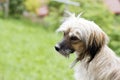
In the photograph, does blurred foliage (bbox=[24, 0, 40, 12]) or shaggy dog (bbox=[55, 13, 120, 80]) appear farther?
blurred foliage (bbox=[24, 0, 40, 12])

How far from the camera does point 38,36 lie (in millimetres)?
14039

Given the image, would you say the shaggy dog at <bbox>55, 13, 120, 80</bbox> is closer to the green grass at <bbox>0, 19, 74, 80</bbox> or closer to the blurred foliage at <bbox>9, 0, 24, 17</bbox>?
the green grass at <bbox>0, 19, 74, 80</bbox>

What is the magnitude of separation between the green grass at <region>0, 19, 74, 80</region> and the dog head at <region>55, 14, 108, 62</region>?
323cm

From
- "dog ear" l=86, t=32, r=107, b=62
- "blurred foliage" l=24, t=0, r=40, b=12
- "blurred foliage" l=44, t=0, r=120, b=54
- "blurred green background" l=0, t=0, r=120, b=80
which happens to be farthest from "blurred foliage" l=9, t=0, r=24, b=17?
"dog ear" l=86, t=32, r=107, b=62

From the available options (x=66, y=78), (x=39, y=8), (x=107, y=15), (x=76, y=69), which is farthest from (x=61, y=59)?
(x=39, y=8)

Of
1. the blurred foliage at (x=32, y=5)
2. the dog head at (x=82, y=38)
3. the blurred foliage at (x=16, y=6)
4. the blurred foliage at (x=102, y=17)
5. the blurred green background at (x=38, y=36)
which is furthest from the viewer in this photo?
the blurred foliage at (x=16, y=6)

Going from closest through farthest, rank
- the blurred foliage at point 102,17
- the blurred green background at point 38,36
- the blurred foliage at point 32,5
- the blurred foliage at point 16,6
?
the blurred green background at point 38,36
the blurred foliage at point 102,17
the blurred foliage at point 32,5
the blurred foliage at point 16,6

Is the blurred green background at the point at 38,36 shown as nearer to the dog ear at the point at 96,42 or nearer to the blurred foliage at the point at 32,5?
the blurred foliage at the point at 32,5

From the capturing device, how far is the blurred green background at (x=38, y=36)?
30.8ft

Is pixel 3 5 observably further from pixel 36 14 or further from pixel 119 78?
pixel 119 78

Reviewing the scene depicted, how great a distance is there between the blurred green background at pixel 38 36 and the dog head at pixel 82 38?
1907mm

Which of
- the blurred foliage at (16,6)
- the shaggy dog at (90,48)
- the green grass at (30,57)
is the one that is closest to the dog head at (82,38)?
the shaggy dog at (90,48)

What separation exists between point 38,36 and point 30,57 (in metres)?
3.41

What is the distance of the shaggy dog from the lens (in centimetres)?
529
